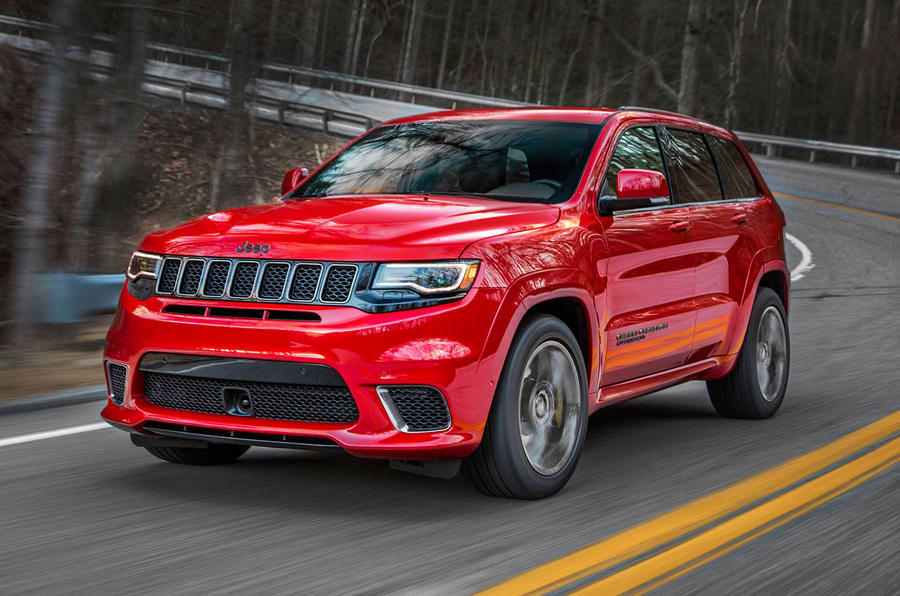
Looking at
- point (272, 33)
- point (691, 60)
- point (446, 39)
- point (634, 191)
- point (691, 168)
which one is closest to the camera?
point (634, 191)

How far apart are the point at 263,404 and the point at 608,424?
9.94 ft

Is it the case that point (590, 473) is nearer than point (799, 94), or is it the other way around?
point (590, 473)

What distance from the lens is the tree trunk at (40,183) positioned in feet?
31.5

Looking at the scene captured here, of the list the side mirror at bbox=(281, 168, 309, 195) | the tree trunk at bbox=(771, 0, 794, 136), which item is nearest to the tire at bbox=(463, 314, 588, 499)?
the side mirror at bbox=(281, 168, 309, 195)

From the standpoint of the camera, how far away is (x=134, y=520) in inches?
197

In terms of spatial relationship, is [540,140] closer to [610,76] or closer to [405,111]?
[405,111]

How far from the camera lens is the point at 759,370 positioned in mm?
7793

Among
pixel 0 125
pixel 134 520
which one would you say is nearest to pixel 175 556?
pixel 134 520

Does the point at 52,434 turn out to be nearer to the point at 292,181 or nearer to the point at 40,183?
the point at 292,181

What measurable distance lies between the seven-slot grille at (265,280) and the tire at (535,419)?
808 millimetres

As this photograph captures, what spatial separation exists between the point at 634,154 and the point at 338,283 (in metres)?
2.31

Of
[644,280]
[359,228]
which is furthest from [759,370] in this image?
[359,228]

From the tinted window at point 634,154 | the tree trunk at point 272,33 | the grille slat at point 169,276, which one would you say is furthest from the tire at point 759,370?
the tree trunk at point 272,33

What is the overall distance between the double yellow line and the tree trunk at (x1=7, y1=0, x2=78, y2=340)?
5.93 metres
